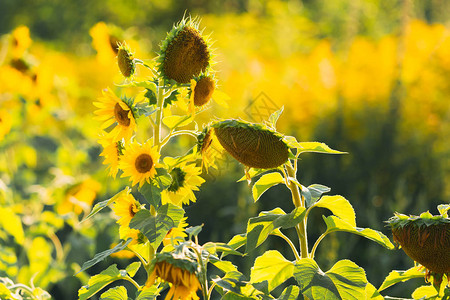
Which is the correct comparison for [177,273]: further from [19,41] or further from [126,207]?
[19,41]

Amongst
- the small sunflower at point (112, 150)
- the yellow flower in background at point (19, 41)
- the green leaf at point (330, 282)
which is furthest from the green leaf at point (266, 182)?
the yellow flower in background at point (19, 41)

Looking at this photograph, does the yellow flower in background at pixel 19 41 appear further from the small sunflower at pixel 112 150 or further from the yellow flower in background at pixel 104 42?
the small sunflower at pixel 112 150

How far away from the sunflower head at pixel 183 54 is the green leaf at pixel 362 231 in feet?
0.97

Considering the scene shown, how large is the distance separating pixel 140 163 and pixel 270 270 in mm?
242

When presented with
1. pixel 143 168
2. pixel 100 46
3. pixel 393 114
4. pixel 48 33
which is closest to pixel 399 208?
pixel 393 114

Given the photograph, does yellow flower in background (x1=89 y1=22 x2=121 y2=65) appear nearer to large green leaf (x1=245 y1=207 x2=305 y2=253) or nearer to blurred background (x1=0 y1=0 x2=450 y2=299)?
blurred background (x1=0 y1=0 x2=450 y2=299)

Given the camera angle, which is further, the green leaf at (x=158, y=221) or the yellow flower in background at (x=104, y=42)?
the yellow flower in background at (x=104, y=42)

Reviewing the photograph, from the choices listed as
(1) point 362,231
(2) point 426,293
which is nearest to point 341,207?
(1) point 362,231

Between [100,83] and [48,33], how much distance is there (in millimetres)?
3761

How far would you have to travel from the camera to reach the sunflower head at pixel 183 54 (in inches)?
34.8

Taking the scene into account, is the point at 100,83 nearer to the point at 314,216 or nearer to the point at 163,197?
the point at 314,216

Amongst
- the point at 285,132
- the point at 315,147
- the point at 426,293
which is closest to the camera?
the point at 315,147

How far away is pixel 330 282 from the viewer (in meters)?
0.80

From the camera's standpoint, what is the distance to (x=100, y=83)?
16.8 ft
